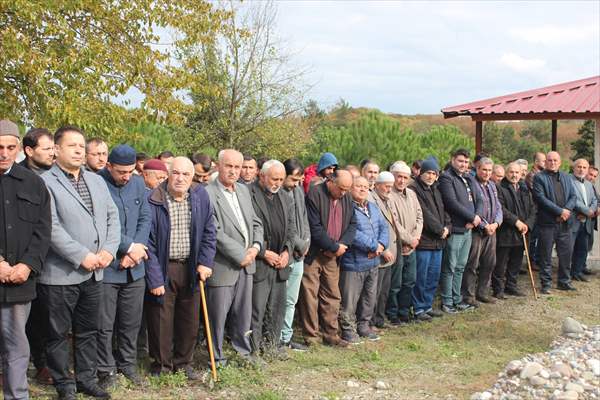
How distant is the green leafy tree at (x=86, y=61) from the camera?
9586 millimetres

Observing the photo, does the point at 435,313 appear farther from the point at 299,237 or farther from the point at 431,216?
the point at 299,237

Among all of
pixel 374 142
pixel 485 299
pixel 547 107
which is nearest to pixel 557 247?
pixel 485 299

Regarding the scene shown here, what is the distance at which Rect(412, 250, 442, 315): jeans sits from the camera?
8766 mm

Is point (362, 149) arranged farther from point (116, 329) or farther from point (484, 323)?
point (116, 329)

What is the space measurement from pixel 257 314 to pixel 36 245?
238 centimetres

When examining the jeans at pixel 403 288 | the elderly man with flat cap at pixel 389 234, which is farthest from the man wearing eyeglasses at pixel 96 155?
the jeans at pixel 403 288

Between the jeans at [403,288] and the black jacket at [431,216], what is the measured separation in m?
0.27

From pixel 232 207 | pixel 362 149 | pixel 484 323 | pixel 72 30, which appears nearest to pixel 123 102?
pixel 72 30

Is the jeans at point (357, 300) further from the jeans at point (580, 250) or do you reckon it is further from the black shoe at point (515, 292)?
the jeans at point (580, 250)

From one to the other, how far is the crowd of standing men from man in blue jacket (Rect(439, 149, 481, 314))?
0.02 metres

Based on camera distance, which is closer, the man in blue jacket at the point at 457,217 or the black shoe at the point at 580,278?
the man in blue jacket at the point at 457,217

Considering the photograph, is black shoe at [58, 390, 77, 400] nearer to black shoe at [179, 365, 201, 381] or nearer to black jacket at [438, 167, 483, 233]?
black shoe at [179, 365, 201, 381]

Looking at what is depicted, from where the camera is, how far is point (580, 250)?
11.5 meters

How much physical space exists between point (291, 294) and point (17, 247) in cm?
305
